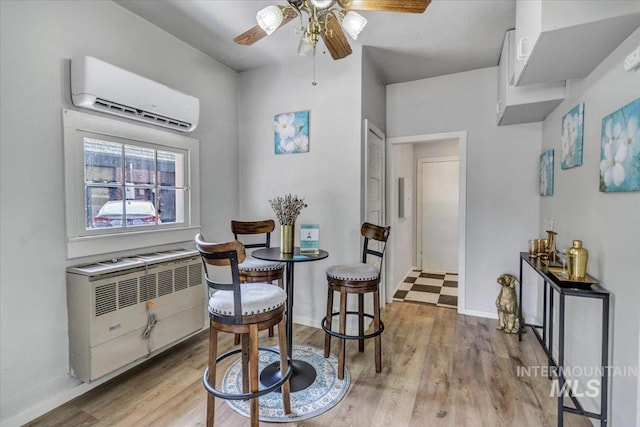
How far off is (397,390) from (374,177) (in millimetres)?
2002

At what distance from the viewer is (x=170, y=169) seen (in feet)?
8.71

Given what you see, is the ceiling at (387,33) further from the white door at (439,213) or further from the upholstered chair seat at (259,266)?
the white door at (439,213)

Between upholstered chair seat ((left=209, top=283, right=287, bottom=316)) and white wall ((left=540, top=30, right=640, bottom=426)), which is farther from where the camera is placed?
upholstered chair seat ((left=209, top=283, right=287, bottom=316))

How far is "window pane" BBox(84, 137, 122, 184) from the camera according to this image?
2045 mm

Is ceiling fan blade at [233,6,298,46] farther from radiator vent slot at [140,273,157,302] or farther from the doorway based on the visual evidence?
the doorway

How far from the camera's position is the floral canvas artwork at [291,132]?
3.03m

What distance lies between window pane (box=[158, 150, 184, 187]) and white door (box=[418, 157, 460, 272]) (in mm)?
3923

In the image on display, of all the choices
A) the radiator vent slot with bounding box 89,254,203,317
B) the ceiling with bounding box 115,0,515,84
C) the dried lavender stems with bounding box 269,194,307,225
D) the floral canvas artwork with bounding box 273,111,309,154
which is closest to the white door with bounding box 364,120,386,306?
the floral canvas artwork with bounding box 273,111,309,154

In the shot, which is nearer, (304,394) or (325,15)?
(325,15)

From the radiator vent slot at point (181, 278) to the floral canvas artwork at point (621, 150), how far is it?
2.73 metres

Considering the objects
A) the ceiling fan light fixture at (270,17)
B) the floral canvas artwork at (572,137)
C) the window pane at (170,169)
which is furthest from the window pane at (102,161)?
the floral canvas artwork at (572,137)

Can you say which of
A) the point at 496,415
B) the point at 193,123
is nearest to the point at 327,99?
the point at 193,123

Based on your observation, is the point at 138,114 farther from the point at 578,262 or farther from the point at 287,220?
the point at 578,262

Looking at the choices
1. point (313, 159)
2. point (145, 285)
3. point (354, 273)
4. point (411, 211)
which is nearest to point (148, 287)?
point (145, 285)
